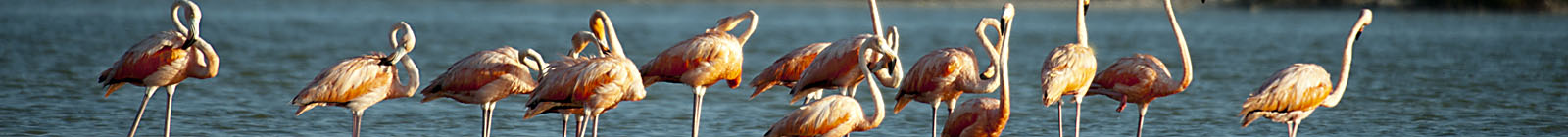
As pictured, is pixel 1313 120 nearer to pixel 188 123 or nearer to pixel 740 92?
pixel 740 92

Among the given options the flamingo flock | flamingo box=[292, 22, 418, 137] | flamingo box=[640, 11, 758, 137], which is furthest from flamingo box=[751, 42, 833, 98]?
flamingo box=[292, 22, 418, 137]

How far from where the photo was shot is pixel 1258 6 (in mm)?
42906

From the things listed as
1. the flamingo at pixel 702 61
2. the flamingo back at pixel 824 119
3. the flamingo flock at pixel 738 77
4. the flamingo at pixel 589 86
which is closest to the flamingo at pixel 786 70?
the flamingo flock at pixel 738 77

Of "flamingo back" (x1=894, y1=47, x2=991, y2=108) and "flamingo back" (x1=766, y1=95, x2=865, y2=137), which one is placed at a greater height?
"flamingo back" (x1=894, y1=47, x2=991, y2=108)

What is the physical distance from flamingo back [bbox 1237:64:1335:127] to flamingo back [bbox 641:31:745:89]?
5.08 ft

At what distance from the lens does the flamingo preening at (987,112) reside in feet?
15.8

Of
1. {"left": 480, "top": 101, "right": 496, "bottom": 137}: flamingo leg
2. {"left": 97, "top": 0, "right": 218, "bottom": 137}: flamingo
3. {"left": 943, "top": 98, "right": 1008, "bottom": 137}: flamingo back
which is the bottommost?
{"left": 943, "top": 98, "right": 1008, "bottom": 137}: flamingo back

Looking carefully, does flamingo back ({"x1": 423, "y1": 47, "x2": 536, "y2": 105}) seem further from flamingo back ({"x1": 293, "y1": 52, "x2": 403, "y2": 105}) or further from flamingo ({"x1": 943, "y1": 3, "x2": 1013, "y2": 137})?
flamingo ({"x1": 943, "y1": 3, "x2": 1013, "y2": 137})

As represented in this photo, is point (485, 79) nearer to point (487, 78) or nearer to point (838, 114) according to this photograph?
point (487, 78)

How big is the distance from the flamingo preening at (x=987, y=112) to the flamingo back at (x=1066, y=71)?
162 millimetres

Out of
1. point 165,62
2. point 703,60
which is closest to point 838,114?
point 703,60

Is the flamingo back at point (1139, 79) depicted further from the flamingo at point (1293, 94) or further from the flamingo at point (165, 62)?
the flamingo at point (165, 62)

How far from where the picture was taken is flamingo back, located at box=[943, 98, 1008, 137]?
497cm

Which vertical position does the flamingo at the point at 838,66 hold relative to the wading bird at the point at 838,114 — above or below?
above
